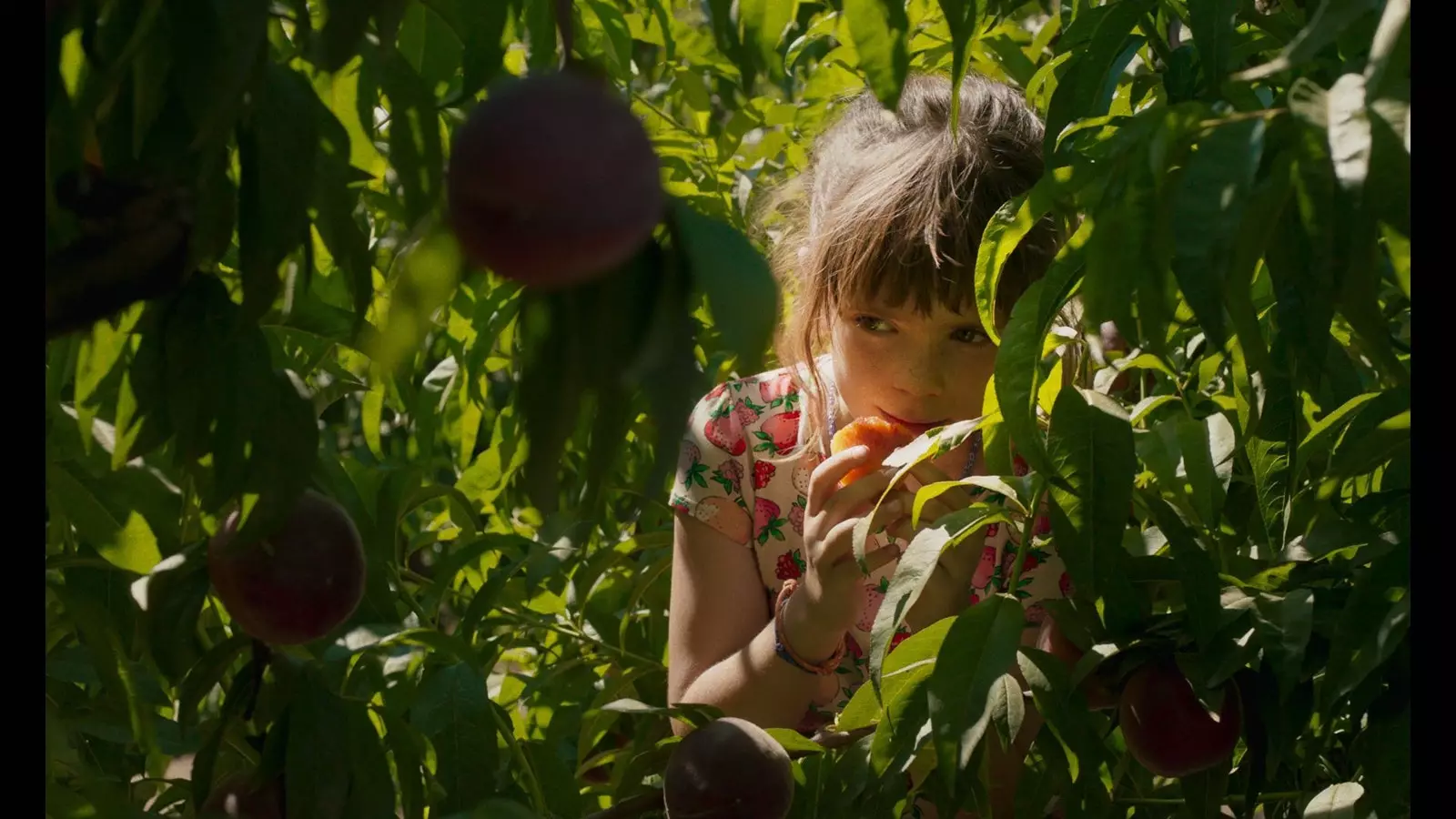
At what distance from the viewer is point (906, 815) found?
1573 millimetres

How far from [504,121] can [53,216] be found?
0.64 ft

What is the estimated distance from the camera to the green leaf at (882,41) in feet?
2.06

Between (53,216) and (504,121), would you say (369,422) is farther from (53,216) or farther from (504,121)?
(504,121)

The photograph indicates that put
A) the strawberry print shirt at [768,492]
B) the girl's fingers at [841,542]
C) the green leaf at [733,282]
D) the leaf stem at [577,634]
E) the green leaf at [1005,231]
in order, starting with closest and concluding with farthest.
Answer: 1. the green leaf at [733,282]
2. the green leaf at [1005,231]
3. the girl's fingers at [841,542]
4. the leaf stem at [577,634]
5. the strawberry print shirt at [768,492]

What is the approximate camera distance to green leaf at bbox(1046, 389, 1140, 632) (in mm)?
869

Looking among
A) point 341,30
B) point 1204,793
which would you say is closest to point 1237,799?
point 1204,793

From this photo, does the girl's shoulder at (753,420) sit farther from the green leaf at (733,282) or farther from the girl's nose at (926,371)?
the green leaf at (733,282)

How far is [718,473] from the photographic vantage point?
67.4 inches

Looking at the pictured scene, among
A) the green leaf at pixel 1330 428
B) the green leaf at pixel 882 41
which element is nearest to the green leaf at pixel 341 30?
the green leaf at pixel 882 41

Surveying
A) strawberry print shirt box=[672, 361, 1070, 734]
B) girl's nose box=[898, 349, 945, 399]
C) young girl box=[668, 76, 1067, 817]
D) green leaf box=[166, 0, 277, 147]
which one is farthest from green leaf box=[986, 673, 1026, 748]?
strawberry print shirt box=[672, 361, 1070, 734]

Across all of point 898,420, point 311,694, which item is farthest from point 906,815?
point 311,694

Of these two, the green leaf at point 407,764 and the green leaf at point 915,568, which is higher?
the green leaf at point 915,568

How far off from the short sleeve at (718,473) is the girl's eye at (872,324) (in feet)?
1.00

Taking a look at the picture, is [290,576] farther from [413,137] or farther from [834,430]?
[834,430]
